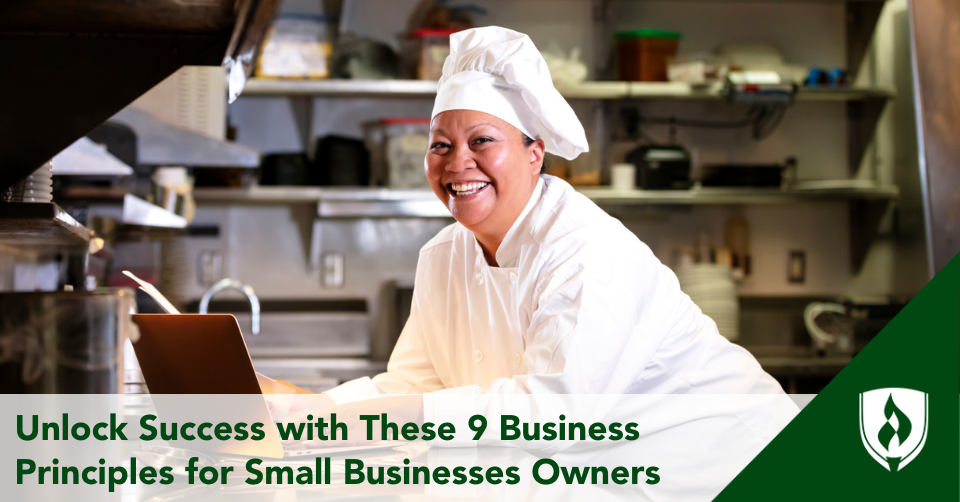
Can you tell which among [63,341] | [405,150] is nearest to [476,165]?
[63,341]

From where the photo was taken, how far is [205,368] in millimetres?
876

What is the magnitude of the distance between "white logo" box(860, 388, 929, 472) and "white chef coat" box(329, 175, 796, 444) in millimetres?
184

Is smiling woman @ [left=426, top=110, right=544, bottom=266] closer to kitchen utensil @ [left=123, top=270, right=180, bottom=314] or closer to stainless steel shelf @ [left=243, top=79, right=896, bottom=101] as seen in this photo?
kitchen utensil @ [left=123, top=270, right=180, bottom=314]

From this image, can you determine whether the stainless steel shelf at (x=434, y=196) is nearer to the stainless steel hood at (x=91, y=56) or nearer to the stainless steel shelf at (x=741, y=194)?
the stainless steel shelf at (x=741, y=194)

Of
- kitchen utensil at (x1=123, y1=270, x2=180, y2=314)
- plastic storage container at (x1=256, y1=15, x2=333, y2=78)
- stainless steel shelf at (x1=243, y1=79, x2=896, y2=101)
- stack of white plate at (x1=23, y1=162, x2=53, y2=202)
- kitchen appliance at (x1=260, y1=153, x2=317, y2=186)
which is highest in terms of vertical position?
plastic storage container at (x1=256, y1=15, x2=333, y2=78)

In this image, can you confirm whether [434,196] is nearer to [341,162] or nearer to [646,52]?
[341,162]

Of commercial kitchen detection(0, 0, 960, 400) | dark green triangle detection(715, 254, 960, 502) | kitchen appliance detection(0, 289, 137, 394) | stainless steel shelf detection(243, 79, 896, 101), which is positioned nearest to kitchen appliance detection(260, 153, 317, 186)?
commercial kitchen detection(0, 0, 960, 400)

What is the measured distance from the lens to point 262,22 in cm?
102

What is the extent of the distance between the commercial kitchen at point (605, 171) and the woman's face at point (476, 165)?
1598 millimetres

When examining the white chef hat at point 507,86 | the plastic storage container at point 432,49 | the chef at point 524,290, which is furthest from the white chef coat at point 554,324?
the plastic storage container at point 432,49

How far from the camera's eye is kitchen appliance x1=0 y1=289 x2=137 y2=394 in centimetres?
130

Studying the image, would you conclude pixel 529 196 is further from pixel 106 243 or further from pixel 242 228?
pixel 242 228

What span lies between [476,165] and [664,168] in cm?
228

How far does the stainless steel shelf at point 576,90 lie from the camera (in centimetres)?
319
